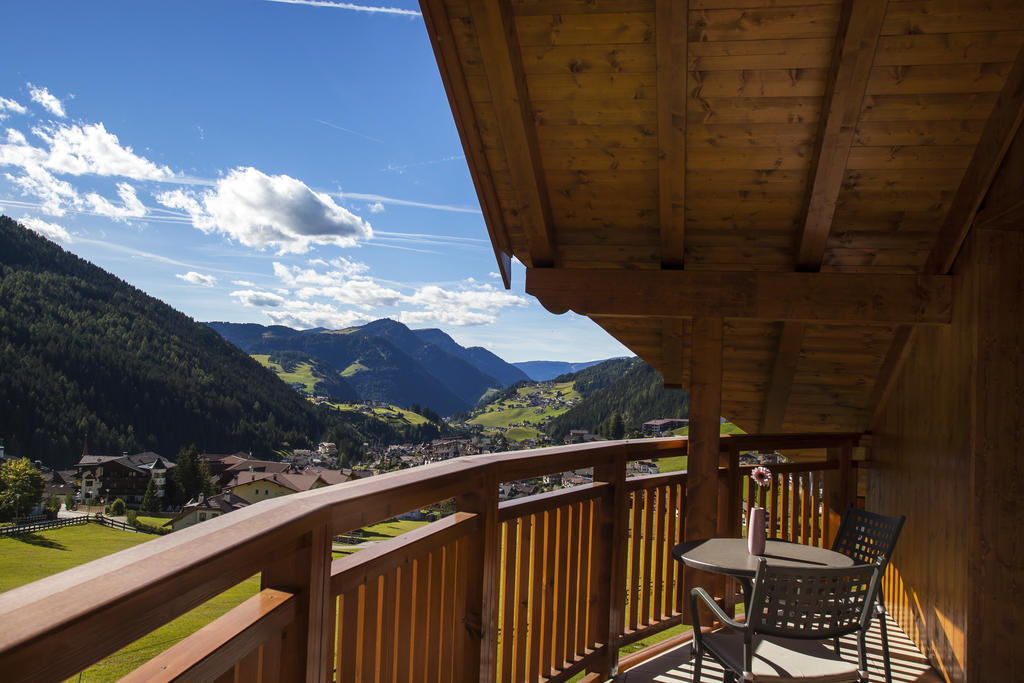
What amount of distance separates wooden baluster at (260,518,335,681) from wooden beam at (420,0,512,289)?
280 cm

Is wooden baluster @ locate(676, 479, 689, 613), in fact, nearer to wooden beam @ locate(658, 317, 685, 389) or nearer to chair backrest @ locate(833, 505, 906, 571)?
chair backrest @ locate(833, 505, 906, 571)

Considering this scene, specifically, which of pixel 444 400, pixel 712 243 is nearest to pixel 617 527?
pixel 712 243

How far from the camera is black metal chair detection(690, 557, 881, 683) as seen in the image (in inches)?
99.3

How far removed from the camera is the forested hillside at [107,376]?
58125mm

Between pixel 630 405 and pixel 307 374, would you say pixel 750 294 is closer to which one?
pixel 630 405

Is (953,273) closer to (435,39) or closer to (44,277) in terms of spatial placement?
(435,39)

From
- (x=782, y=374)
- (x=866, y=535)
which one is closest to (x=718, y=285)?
(x=782, y=374)

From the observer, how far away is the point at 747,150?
12.9 ft

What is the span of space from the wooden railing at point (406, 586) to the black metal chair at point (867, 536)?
0.97 meters

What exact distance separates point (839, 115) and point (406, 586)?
3.10m

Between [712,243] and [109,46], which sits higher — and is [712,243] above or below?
below

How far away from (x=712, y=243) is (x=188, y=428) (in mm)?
68633

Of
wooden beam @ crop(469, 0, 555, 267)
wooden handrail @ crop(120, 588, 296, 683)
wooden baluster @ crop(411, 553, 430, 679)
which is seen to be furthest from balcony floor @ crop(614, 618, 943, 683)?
wooden handrail @ crop(120, 588, 296, 683)

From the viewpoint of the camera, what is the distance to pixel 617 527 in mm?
3533
